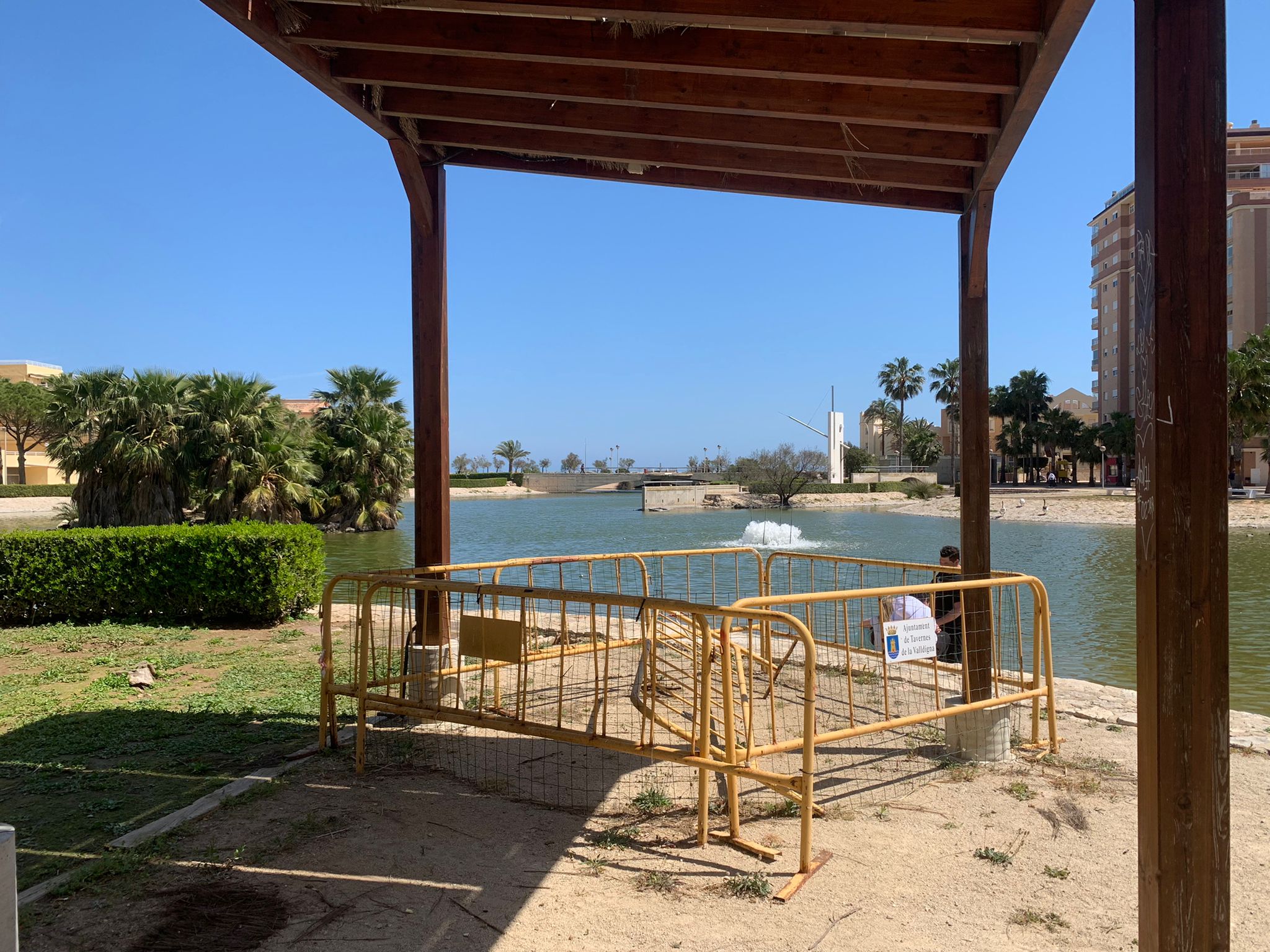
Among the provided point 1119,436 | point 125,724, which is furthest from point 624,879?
point 1119,436

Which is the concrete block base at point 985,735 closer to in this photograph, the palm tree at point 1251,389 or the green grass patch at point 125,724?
the green grass patch at point 125,724

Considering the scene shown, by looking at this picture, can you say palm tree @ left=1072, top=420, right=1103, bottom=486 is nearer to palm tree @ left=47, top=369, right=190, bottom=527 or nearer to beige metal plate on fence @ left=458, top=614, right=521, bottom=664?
palm tree @ left=47, top=369, right=190, bottom=527

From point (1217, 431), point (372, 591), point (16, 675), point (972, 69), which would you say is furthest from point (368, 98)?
point (16, 675)

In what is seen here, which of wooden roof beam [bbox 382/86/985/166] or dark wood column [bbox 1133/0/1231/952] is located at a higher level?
wooden roof beam [bbox 382/86/985/166]

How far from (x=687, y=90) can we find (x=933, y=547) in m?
30.8

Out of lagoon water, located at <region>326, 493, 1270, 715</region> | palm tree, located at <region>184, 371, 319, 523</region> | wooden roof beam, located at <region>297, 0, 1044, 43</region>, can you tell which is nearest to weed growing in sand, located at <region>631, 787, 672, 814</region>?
wooden roof beam, located at <region>297, 0, 1044, 43</region>

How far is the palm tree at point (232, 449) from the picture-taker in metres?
27.0

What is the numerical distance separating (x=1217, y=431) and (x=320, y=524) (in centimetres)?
4258

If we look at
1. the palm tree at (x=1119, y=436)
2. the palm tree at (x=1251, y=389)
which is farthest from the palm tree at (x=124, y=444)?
the palm tree at (x=1119, y=436)

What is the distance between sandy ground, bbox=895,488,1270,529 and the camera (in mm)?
39094

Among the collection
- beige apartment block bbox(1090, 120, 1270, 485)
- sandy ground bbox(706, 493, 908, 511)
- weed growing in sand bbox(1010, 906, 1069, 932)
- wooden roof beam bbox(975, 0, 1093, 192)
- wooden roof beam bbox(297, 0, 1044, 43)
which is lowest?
sandy ground bbox(706, 493, 908, 511)

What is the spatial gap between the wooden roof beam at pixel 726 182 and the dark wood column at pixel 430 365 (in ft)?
1.80

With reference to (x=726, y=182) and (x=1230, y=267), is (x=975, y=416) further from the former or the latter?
(x=1230, y=267)

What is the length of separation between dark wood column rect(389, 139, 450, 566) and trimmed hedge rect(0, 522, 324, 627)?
17.1 ft
